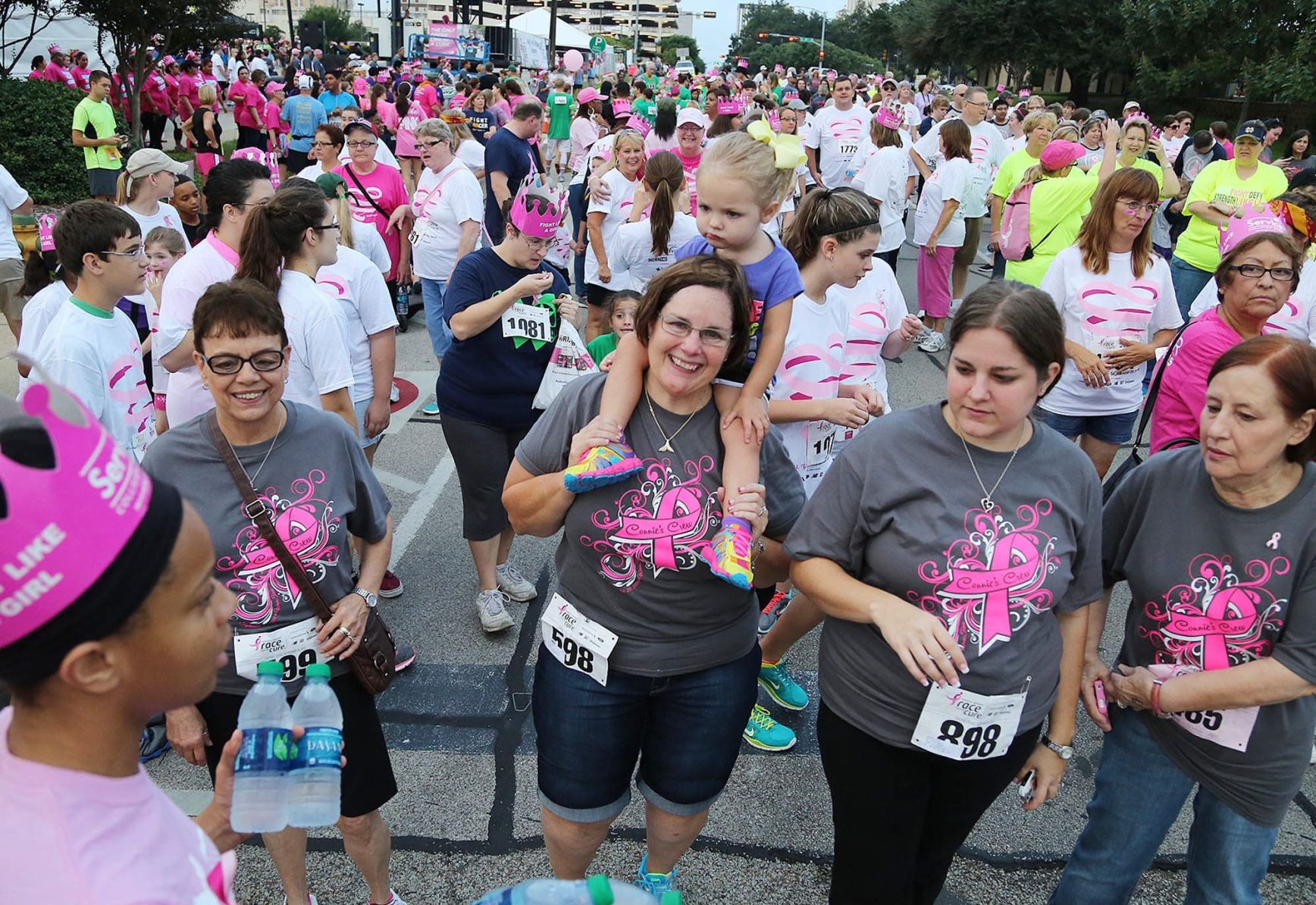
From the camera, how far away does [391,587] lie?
4.76 metres

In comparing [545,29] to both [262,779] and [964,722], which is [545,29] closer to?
[964,722]

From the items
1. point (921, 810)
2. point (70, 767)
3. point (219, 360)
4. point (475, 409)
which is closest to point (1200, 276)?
point (475, 409)

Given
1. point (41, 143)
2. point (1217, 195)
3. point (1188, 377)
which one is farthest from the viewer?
point (41, 143)

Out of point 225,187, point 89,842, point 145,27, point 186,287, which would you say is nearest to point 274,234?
point 186,287

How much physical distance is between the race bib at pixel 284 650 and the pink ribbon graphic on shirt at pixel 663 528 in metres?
0.84

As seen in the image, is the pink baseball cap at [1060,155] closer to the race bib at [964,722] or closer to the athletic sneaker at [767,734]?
the athletic sneaker at [767,734]

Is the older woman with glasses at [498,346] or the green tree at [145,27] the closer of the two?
the older woman with glasses at [498,346]

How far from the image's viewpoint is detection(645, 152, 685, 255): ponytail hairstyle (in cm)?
588

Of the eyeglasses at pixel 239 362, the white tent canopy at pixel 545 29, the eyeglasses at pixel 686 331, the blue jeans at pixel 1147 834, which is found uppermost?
the white tent canopy at pixel 545 29

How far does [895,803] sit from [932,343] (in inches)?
280

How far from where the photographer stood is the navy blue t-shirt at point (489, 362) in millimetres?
4129

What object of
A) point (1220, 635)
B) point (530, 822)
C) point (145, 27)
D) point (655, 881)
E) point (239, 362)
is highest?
point (145, 27)

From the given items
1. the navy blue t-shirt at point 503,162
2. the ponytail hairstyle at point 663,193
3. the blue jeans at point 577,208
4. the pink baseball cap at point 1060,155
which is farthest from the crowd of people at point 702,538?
the blue jeans at point 577,208

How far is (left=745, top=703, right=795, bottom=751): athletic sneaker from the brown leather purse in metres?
1.65
